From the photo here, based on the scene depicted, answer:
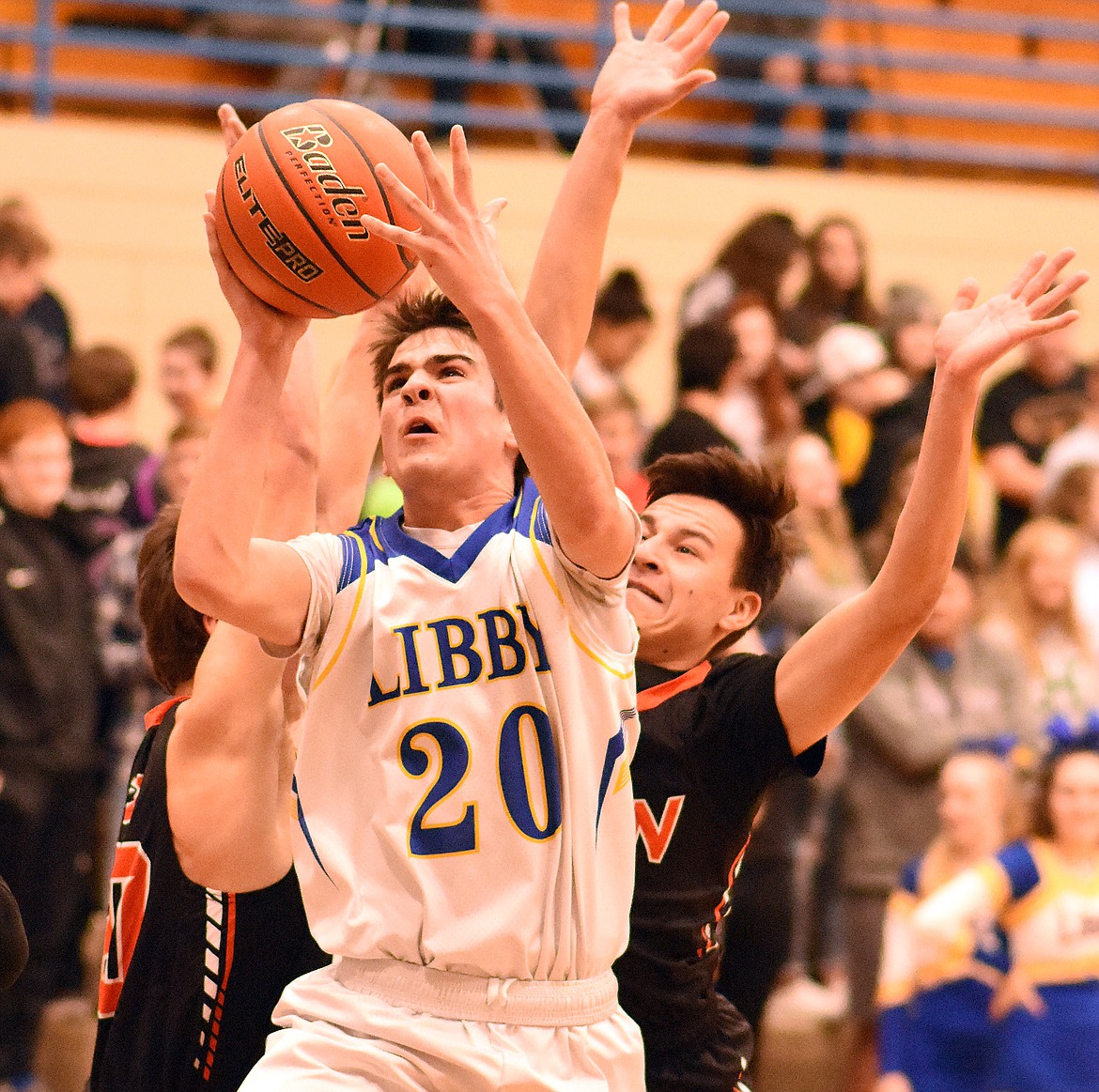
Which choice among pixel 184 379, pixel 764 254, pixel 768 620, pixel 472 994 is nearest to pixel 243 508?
pixel 472 994

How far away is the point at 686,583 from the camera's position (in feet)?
12.9

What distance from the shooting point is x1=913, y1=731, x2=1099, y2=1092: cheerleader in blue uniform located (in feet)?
20.1

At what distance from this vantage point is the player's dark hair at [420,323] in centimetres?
337

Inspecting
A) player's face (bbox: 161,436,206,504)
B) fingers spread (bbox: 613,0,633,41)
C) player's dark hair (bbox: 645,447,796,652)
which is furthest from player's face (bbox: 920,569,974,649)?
fingers spread (bbox: 613,0,633,41)

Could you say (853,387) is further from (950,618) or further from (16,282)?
(16,282)

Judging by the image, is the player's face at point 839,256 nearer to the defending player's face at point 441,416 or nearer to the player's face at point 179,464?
the player's face at point 179,464

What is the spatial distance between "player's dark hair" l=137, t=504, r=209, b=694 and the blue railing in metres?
6.70

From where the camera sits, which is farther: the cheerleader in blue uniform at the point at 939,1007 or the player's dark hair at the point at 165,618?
the cheerleader in blue uniform at the point at 939,1007

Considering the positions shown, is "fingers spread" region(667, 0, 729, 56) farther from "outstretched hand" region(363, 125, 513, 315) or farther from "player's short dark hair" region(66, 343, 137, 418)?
"player's short dark hair" region(66, 343, 137, 418)

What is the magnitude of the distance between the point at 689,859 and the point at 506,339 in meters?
1.33

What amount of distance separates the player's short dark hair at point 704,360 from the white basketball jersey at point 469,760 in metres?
3.78

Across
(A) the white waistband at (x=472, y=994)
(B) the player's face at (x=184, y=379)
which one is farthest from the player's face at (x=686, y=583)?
(B) the player's face at (x=184, y=379)

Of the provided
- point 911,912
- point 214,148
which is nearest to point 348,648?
point 911,912

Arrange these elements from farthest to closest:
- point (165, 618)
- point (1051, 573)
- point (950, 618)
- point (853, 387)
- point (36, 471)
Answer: point (853, 387), point (1051, 573), point (950, 618), point (36, 471), point (165, 618)
